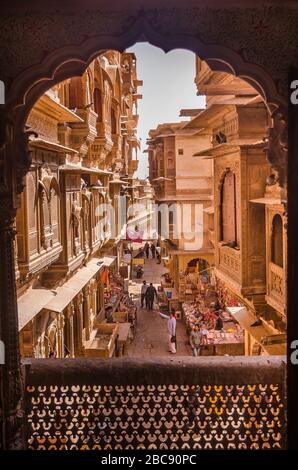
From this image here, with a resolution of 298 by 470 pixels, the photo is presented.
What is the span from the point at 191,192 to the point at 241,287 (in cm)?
1637

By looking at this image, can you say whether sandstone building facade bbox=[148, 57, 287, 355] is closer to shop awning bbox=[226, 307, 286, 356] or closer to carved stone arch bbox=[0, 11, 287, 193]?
shop awning bbox=[226, 307, 286, 356]

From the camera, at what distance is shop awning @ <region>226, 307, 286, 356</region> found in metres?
8.12

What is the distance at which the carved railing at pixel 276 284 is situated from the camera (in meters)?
8.31

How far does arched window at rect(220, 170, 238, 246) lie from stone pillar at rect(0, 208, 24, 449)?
7.36m

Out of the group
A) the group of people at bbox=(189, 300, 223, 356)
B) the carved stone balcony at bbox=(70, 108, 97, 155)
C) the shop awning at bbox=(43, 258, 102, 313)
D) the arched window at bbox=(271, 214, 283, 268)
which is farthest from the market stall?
the carved stone balcony at bbox=(70, 108, 97, 155)

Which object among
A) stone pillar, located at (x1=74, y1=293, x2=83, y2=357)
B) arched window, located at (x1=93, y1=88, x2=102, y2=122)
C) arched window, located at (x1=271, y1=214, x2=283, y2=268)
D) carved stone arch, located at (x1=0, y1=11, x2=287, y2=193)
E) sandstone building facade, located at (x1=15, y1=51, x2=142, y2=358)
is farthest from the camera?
arched window, located at (x1=93, y1=88, x2=102, y2=122)

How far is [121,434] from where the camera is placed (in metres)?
3.66

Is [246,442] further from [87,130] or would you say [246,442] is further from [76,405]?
[87,130]

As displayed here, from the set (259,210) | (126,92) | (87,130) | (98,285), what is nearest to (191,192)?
(126,92)

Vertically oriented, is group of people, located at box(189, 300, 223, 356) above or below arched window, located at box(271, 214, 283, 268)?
below

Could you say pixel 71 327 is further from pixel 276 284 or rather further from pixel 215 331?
pixel 276 284

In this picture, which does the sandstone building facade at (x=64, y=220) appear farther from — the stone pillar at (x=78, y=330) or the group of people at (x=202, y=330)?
the group of people at (x=202, y=330)

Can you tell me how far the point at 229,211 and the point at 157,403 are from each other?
754 cm

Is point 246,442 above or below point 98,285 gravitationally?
above
